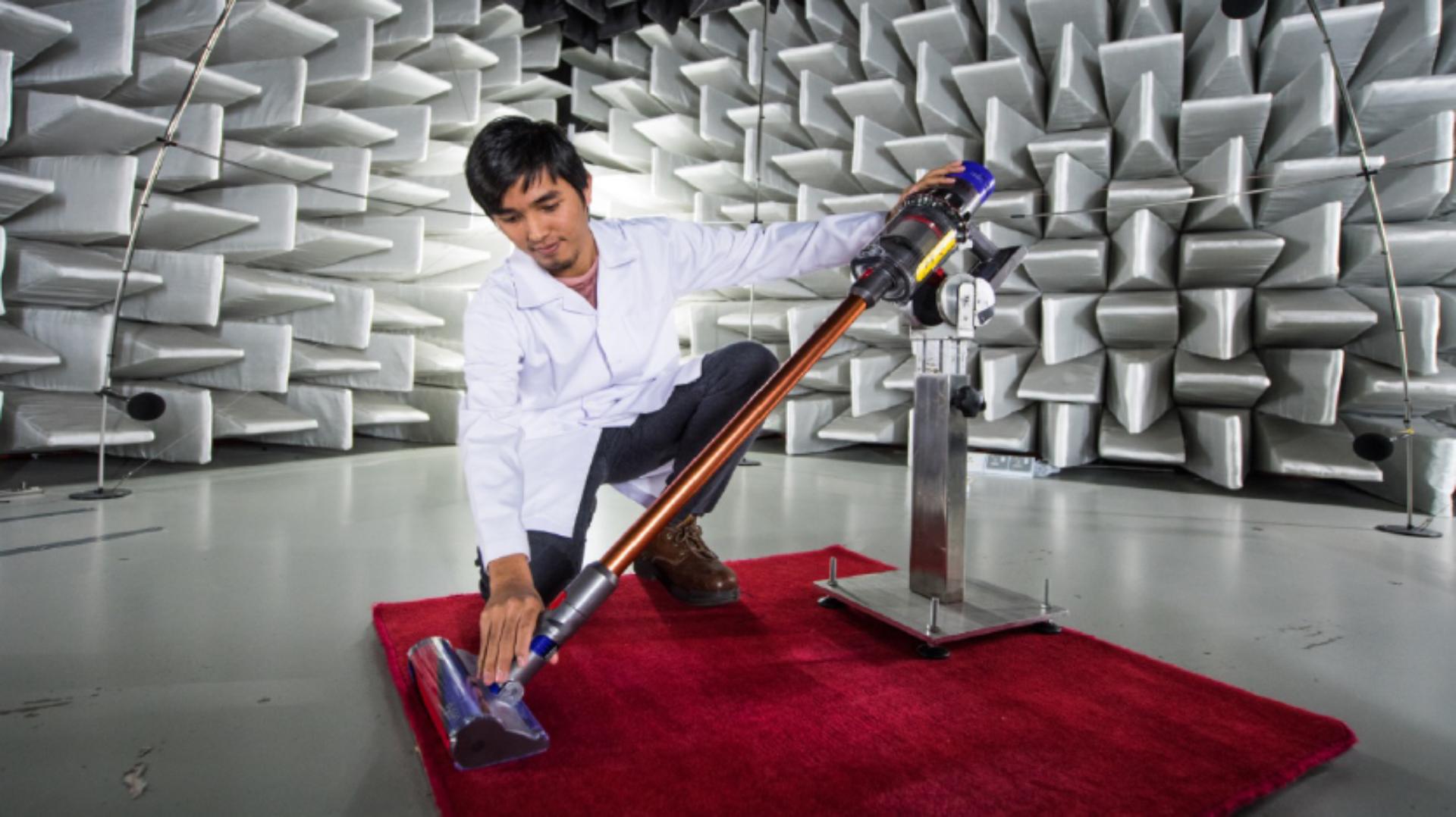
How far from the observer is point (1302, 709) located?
1.22 metres

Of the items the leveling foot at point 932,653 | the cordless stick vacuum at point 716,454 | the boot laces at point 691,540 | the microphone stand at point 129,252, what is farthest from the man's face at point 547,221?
the microphone stand at point 129,252

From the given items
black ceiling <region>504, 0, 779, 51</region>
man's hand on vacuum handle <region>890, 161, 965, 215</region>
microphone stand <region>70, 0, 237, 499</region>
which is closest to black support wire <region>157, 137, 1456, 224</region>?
microphone stand <region>70, 0, 237, 499</region>

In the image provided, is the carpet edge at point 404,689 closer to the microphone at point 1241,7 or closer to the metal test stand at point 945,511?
the metal test stand at point 945,511

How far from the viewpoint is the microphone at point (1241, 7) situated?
2.38 metres

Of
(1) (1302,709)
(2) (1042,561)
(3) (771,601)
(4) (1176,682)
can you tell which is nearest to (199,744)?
(3) (771,601)

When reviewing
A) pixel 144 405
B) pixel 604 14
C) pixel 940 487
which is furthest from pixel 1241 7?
pixel 144 405

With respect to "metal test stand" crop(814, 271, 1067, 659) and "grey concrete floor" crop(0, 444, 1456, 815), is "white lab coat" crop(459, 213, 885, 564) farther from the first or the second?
"grey concrete floor" crop(0, 444, 1456, 815)

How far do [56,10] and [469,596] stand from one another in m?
3.04

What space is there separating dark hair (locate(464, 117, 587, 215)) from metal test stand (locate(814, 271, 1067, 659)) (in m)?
0.78

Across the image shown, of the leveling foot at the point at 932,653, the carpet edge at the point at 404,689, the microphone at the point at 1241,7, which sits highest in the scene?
the microphone at the point at 1241,7

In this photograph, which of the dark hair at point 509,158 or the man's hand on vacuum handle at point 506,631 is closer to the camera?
the man's hand on vacuum handle at point 506,631

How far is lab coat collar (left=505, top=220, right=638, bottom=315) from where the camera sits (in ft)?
5.31

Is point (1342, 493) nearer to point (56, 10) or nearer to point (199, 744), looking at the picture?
point (199, 744)

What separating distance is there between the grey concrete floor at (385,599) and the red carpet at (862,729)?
0.25 feet
